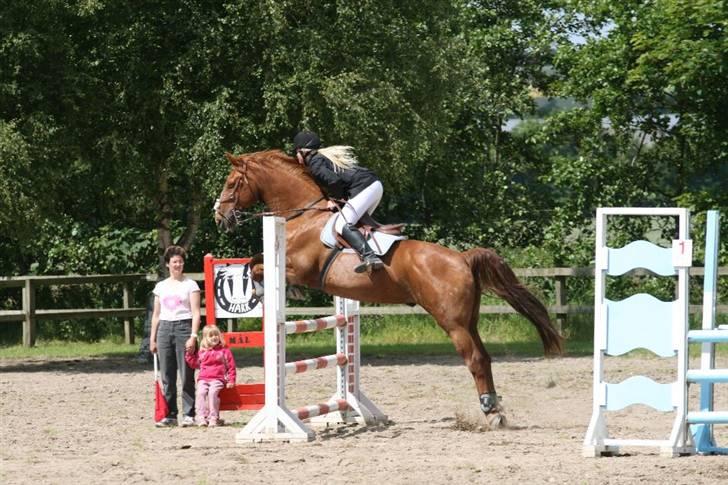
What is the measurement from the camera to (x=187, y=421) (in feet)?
33.9

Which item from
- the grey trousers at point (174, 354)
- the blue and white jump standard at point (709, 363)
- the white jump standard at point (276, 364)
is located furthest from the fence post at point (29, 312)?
the blue and white jump standard at point (709, 363)

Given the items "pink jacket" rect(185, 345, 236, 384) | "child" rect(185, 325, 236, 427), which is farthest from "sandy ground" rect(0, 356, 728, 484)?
"pink jacket" rect(185, 345, 236, 384)

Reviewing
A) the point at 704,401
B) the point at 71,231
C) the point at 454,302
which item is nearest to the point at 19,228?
the point at 71,231

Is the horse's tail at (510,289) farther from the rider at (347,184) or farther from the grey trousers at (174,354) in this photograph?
the grey trousers at (174,354)

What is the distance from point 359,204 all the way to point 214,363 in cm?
174

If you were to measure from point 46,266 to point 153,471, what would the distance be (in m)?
15.0

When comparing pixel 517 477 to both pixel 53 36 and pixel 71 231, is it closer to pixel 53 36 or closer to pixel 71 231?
pixel 53 36

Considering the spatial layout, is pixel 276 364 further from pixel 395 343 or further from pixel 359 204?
pixel 395 343

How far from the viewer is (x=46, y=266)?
2191 cm

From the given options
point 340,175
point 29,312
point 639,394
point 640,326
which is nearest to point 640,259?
point 640,326

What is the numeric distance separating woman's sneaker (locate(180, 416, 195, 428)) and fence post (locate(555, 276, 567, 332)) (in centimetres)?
989

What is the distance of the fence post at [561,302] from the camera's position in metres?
19.3

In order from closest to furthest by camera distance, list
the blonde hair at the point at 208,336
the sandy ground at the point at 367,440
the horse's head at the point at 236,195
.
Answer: the sandy ground at the point at 367,440
the blonde hair at the point at 208,336
the horse's head at the point at 236,195

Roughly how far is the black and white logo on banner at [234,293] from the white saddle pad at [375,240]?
1.71m
